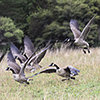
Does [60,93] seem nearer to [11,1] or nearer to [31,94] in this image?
[31,94]

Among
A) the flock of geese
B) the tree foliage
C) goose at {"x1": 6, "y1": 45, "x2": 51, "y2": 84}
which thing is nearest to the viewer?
the flock of geese

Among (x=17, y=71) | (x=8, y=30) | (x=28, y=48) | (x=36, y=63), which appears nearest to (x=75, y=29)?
(x=36, y=63)

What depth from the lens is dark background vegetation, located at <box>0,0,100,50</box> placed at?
15570 millimetres

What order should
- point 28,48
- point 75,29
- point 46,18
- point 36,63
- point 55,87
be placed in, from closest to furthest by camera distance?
point 55,87, point 36,63, point 75,29, point 28,48, point 46,18

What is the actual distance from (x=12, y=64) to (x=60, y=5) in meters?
11.0

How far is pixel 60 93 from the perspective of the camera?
564 centimetres

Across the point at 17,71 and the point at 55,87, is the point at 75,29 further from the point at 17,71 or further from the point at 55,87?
the point at 17,71

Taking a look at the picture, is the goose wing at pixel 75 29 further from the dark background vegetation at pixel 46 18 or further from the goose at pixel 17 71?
the dark background vegetation at pixel 46 18

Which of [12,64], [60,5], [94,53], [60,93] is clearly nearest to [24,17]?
[60,5]

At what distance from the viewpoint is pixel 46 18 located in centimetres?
1702

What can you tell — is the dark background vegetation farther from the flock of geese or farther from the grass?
the grass

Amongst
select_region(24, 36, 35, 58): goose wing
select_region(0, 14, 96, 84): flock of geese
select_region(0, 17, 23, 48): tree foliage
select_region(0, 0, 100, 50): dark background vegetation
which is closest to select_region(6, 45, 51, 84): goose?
select_region(0, 14, 96, 84): flock of geese

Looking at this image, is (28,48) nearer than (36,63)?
No

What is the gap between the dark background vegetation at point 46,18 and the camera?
1557 centimetres
